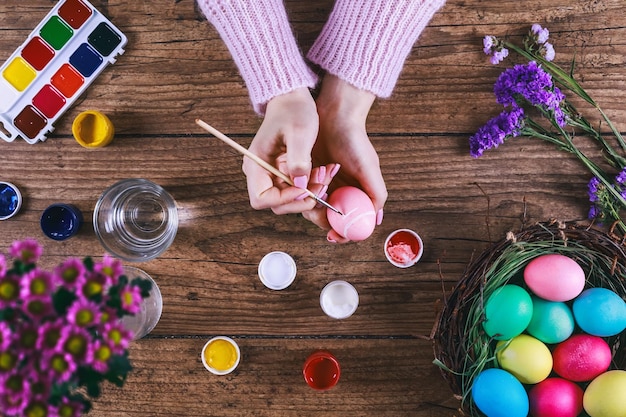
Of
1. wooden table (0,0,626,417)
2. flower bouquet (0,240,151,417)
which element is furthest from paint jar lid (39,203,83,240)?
flower bouquet (0,240,151,417)

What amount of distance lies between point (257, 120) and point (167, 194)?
23 centimetres

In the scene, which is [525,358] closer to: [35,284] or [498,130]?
[498,130]

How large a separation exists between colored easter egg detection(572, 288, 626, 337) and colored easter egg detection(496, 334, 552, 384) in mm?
84

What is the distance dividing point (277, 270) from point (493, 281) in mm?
407

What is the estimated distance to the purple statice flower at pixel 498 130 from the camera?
1017mm

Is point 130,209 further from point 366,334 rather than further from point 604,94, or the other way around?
point 604,94

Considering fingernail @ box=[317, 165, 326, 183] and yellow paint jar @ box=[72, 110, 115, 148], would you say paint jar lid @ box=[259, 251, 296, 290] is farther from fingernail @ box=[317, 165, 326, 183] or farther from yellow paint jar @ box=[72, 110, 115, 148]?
yellow paint jar @ box=[72, 110, 115, 148]

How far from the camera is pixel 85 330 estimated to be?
60 cm

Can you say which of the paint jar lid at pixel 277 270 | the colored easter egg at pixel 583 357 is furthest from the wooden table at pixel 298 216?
the colored easter egg at pixel 583 357

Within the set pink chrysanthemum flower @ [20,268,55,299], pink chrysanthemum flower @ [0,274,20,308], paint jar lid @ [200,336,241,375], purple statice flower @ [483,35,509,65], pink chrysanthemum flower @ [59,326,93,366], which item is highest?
purple statice flower @ [483,35,509,65]

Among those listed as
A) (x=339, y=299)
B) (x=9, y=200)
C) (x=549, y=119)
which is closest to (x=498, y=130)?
(x=549, y=119)

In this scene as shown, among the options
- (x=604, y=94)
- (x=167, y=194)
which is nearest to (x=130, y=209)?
(x=167, y=194)

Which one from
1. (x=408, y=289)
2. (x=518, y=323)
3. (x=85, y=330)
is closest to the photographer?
(x=85, y=330)

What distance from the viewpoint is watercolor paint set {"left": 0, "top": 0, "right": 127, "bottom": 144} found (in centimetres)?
107
